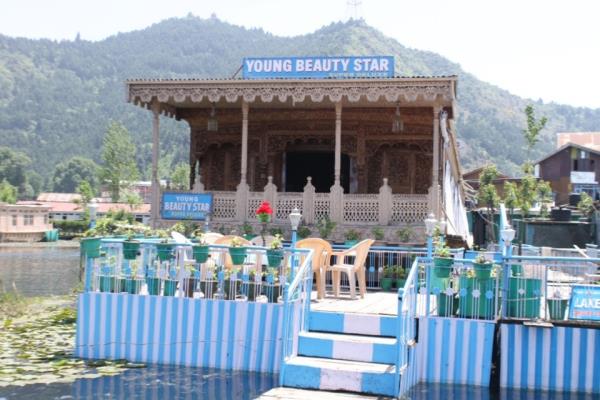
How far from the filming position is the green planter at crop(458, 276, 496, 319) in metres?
10.2

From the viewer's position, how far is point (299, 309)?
10117 millimetres

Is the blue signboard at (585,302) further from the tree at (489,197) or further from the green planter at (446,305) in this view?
the tree at (489,197)

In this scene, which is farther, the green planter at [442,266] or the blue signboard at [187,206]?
the blue signboard at [187,206]

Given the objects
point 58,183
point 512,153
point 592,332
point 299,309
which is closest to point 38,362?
point 299,309

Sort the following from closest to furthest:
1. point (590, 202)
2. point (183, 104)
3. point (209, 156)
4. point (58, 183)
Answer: point (183, 104) → point (209, 156) → point (590, 202) → point (58, 183)

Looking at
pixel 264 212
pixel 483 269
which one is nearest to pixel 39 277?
pixel 264 212

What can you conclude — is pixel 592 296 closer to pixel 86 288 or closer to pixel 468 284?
pixel 468 284

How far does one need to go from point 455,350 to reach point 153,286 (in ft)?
15.8

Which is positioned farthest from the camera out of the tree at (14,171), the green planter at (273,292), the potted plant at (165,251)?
the tree at (14,171)

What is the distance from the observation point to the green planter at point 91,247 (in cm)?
1135

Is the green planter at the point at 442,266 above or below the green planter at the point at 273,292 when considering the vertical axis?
above

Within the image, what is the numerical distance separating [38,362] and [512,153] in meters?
157

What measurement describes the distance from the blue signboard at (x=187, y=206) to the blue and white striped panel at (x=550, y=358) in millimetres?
8538

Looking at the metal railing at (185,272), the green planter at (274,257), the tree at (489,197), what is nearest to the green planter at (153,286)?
the metal railing at (185,272)
